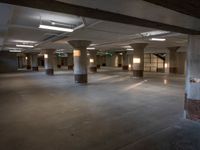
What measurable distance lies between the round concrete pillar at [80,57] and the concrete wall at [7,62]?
16.4 m

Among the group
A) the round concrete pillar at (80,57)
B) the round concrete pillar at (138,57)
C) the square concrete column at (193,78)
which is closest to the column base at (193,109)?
the square concrete column at (193,78)

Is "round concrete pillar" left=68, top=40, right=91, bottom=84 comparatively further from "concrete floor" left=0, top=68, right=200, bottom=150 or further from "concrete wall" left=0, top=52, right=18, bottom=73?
"concrete wall" left=0, top=52, right=18, bottom=73

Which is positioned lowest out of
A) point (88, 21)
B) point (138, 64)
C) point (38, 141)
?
point (38, 141)

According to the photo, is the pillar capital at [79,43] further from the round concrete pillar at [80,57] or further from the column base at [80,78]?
the column base at [80,78]

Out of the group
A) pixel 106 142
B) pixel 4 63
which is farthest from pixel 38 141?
pixel 4 63

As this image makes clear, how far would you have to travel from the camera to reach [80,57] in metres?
10.8

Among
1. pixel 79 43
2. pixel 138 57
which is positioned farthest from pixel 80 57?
pixel 138 57

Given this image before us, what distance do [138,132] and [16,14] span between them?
14.6 ft

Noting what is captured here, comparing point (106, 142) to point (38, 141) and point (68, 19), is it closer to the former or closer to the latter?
point (38, 141)

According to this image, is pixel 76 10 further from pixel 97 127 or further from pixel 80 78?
pixel 80 78

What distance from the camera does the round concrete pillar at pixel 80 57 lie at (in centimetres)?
1061

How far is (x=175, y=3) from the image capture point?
2.05 metres

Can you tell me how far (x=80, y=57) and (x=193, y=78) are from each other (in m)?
7.80

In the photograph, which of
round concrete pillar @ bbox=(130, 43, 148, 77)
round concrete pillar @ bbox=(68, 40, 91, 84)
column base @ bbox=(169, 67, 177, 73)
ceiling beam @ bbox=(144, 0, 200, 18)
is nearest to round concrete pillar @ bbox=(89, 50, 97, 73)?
round concrete pillar @ bbox=(130, 43, 148, 77)
